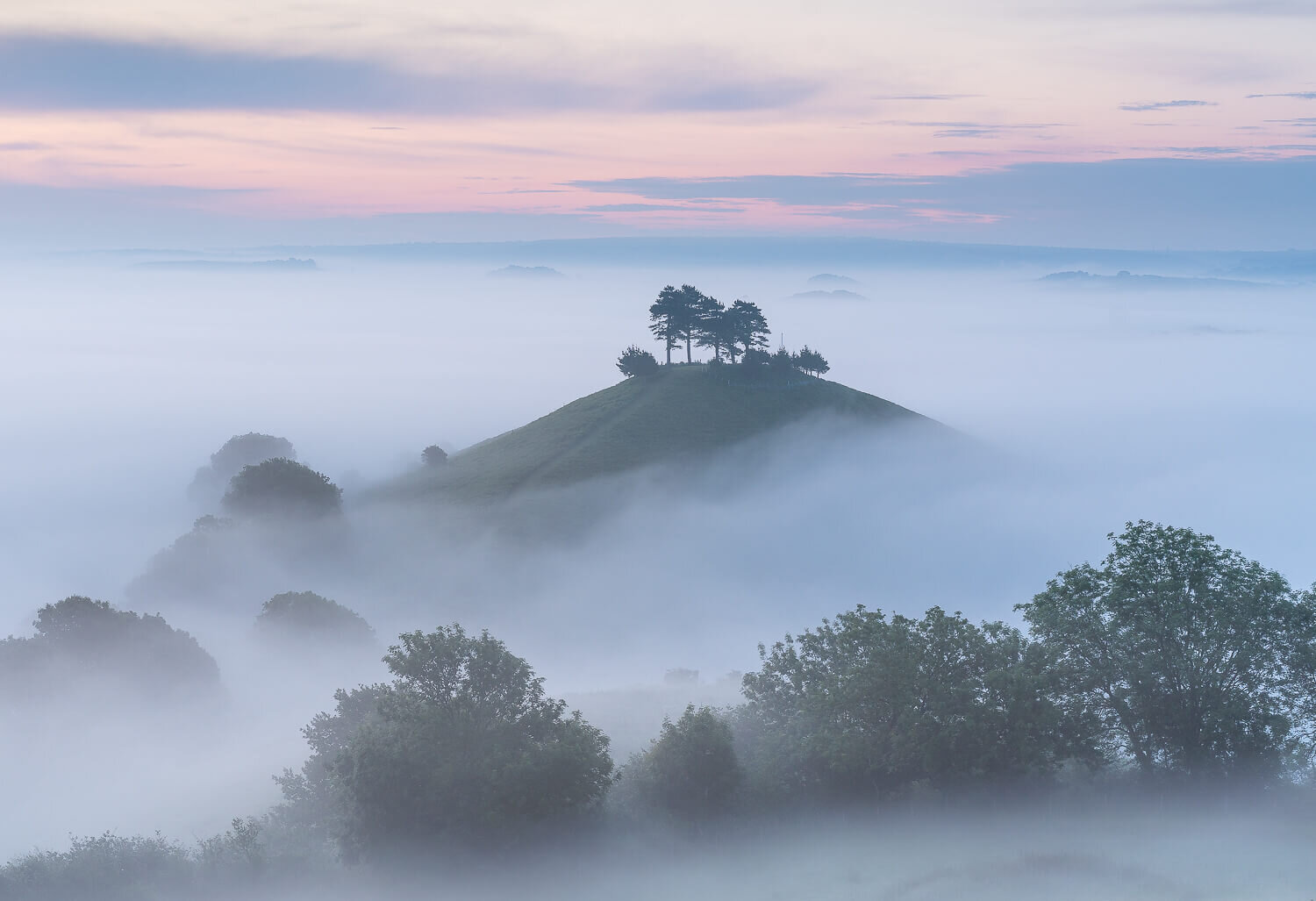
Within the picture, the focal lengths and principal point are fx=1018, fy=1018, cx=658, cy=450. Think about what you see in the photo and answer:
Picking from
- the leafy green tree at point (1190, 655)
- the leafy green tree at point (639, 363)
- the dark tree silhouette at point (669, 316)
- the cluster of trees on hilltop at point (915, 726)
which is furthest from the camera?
the leafy green tree at point (639, 363)

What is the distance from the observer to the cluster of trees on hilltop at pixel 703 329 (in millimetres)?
136875

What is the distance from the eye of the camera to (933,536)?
5792 inches

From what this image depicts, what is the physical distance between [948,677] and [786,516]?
99.4 m

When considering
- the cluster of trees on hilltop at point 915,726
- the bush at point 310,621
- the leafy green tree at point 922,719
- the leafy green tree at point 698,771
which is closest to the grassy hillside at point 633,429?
the bush at point 310,621

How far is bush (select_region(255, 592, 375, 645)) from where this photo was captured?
2955 inches

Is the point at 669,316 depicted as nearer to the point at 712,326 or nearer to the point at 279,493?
the point at 712,326

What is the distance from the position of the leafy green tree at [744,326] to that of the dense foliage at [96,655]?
88.2 metres

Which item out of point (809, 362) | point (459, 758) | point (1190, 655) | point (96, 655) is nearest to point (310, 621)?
point (96, 655)

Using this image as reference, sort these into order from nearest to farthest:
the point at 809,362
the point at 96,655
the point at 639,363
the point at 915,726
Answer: the point at 915,726 < the point at 96,655 < the point at 639,363 < the point at 809,362

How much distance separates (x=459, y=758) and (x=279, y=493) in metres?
80.1

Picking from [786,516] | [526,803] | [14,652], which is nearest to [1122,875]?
[526,803]

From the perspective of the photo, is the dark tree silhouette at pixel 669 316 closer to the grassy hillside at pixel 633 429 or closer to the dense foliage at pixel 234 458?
the grassy hillside at pixel 633 429

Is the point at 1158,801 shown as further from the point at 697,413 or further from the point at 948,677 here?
the point at 697,413

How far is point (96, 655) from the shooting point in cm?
6612
